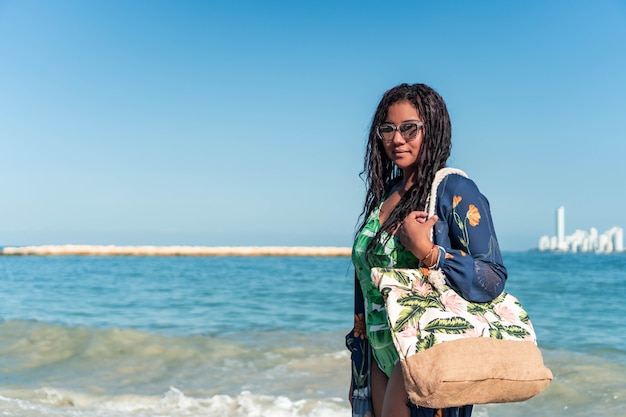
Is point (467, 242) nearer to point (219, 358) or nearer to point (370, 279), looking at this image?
point (370, 279)

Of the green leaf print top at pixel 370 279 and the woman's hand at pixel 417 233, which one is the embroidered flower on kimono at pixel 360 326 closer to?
the green leaf print top at pixel 370 279

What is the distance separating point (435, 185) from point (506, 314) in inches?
16.0

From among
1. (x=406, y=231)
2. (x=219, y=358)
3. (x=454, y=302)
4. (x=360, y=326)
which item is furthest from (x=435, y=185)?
(x=219, y=358)

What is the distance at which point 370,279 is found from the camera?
6.27 feet

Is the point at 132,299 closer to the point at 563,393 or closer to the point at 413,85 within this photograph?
the point at 563,393

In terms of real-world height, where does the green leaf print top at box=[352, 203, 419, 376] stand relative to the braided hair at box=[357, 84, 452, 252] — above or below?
below

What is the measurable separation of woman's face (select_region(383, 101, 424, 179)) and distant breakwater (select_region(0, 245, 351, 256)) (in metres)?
51.8

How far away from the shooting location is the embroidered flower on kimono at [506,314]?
5.39 feet

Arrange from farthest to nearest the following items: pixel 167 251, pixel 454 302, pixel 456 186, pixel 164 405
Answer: pixel 167 251
pixel 164 405
pixel 456 186
pixel 454 302

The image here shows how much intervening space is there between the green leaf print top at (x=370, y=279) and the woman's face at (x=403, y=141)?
0.22 metres

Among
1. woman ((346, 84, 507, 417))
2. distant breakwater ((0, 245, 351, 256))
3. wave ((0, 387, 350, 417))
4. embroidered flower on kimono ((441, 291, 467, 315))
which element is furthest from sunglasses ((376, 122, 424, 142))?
distant breakwater ((0, 245, 351, 256))

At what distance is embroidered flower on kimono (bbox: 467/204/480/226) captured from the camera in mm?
1702

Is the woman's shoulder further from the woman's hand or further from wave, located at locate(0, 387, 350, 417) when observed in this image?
wave, located at locate(0, 387, 350, 417)

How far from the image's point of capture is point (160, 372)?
6051 millimetres
